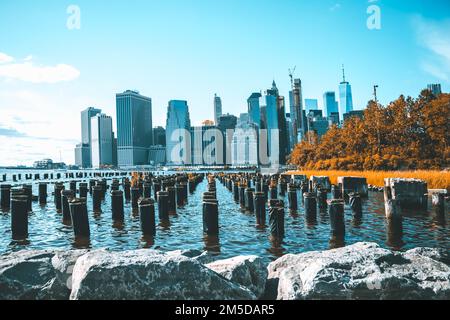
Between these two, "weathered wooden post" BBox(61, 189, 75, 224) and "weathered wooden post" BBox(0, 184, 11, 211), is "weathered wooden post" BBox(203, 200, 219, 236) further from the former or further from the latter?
"weathered wooden post" BBox(0, 184, 11, 211)

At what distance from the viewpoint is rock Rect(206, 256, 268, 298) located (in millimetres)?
6719

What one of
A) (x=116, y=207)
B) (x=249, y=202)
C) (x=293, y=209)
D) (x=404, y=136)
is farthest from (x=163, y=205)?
(x=404, y=136)

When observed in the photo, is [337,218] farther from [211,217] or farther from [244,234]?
[211,217]

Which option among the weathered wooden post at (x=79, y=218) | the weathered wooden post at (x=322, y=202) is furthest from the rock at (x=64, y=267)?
the weathered wooden post at (x=322, y=202)

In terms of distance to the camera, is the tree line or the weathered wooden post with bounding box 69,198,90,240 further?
the tree line

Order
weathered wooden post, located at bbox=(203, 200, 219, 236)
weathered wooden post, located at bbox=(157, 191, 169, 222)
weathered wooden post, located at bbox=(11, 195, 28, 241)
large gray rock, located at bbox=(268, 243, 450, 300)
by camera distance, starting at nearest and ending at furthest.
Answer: large gray rock, located at bbox=(268, 243, 450, 300), weathered wooden post, located at bbox=(203, 200, 219, 236), weathered wooden post, located at bbox=(11, 195, 28, 241), weathered wooden post, located at bbox=(157, 191, 169, 222)

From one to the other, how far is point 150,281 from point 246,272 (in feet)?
6.08

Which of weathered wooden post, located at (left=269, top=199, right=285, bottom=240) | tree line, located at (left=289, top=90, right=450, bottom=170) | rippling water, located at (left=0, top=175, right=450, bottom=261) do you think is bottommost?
Answer: rippling water, located at (left=0, top=175, right=450, bottom=261)

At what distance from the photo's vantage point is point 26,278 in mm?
6559

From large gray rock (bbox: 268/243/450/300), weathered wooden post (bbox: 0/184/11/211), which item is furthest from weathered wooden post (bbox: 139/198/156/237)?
weathered wooden post (bbox: 0/184/11/211)

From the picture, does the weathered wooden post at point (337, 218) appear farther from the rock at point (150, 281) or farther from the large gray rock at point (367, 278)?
the rock at point (150, 281)
